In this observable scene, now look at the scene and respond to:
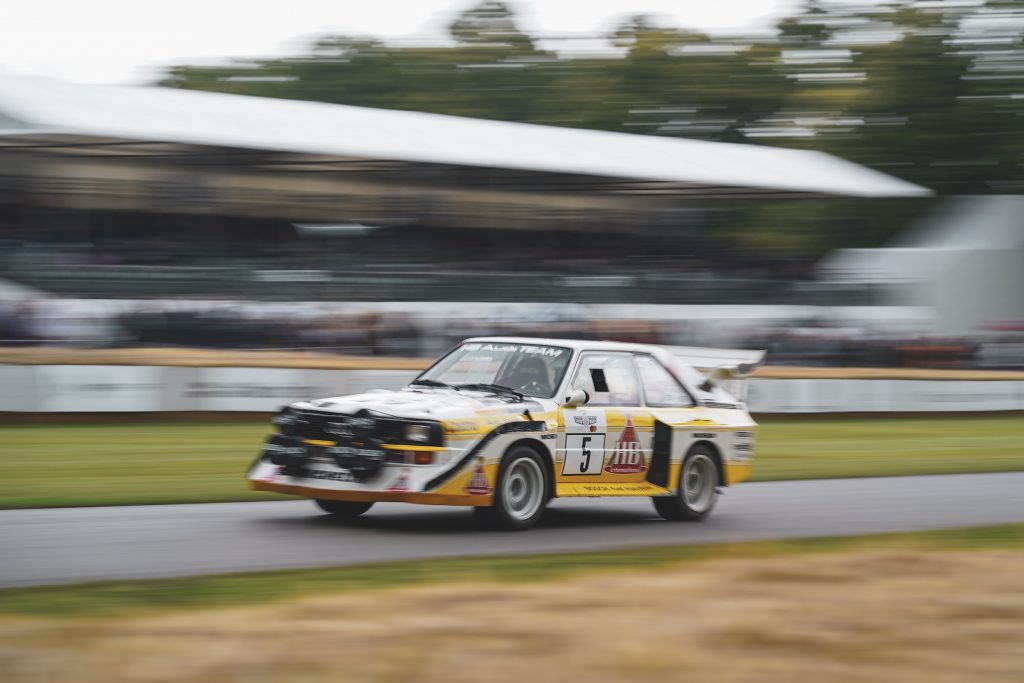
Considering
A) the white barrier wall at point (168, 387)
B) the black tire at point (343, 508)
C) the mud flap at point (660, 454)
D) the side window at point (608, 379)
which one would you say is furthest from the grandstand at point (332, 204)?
the mud flap at point (660, 454)

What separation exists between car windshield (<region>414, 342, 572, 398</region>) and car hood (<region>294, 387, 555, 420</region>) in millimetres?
233

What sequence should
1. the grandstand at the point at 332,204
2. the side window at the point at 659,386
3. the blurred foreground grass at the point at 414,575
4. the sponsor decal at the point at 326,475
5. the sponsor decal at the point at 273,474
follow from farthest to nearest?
the grandstand at the point at 332,204, the side window at the point at 659,386, the sponsor decal at the point at 273,474, the sponsor decal at the point at 326,475, the blurred foreground grass at the point at 414,575

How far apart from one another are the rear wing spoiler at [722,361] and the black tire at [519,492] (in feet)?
9.28

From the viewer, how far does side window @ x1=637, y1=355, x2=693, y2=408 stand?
454 inches

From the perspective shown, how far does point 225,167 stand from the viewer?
32.1 meters

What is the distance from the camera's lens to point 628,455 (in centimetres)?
1105

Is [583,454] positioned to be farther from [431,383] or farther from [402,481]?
[402,481]

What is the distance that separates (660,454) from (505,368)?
148 cm

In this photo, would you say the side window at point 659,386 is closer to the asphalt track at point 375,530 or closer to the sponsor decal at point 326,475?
the asphalt track at point 375,530

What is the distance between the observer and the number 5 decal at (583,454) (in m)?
10.5

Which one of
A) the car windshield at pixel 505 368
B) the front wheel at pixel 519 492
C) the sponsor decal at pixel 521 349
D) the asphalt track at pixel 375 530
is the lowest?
the asphalt track at pixel 375 530

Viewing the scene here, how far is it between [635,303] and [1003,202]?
847 inches

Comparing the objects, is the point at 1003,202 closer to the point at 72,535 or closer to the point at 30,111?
the point at 30,111

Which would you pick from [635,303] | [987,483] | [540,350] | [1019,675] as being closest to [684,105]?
[635,303]
